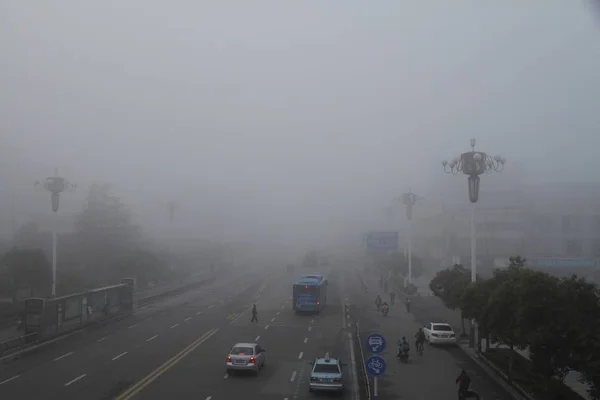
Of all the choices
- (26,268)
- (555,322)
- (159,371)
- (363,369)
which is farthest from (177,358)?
(26,268)

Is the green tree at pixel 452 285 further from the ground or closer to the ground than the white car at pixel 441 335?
further from the ground

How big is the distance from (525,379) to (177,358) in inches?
508

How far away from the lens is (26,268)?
38750mm

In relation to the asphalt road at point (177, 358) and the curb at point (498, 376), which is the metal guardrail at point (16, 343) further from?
the curb at point (498, 376)

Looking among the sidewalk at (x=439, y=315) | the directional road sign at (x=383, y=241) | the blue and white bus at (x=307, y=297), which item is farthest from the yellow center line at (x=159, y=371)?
the directional road sign at (x=383, y=241)

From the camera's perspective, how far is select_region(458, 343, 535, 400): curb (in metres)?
17.9

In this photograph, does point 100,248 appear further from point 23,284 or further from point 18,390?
point 18,390

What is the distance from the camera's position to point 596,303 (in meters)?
16.0

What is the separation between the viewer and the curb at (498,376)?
17.9 m

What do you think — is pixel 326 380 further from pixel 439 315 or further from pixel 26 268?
pixel 26 268

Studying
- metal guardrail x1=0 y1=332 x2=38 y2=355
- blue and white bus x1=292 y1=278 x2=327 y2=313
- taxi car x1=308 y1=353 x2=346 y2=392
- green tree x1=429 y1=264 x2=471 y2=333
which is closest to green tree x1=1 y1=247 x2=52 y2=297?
metal guardrail x1=0 y1=332 x2=38 y2=355

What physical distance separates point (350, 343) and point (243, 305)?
19.7m

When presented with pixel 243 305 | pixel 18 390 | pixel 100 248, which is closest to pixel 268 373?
pixel 18 390

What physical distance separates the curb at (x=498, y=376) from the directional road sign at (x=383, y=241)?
44.5 metres
